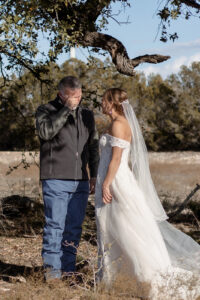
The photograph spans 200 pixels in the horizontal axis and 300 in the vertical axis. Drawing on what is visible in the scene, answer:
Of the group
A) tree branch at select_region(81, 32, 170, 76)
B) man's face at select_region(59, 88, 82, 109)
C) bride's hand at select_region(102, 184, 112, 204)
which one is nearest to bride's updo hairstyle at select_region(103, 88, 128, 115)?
man's face at select_region(59, 88, 82, 109)

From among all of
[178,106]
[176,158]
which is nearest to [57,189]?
[176,158]

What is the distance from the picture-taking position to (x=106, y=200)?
5.02m

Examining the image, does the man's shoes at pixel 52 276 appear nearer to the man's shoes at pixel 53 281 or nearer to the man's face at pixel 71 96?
the man's shoes at pixel 53 281

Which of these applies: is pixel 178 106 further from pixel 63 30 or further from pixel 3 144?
pixel 63 30

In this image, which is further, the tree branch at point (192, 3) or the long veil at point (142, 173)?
the tree branch at point (192, 3)

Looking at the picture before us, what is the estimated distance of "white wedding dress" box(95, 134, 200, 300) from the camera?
4.84 meters

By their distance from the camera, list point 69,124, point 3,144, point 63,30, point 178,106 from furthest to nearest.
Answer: point 178,106
point 3,144
point 63,30
point 69,124

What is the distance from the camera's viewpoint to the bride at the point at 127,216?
192 inches

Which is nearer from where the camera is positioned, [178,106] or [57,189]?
[57,189]

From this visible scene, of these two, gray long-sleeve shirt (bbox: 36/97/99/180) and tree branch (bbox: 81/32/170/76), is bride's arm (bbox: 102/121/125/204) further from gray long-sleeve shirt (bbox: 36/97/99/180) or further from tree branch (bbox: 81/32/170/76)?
tree branch (bbox: 81/32/170/76)

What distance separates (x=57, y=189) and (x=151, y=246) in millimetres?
1115

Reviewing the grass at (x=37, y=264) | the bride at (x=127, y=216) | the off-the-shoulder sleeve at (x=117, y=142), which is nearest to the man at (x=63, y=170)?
the grass at (x=37, y=264)

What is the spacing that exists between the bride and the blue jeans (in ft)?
1.04

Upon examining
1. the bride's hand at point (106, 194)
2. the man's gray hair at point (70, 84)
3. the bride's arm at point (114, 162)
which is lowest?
the bride's hand at point (106, 194)
